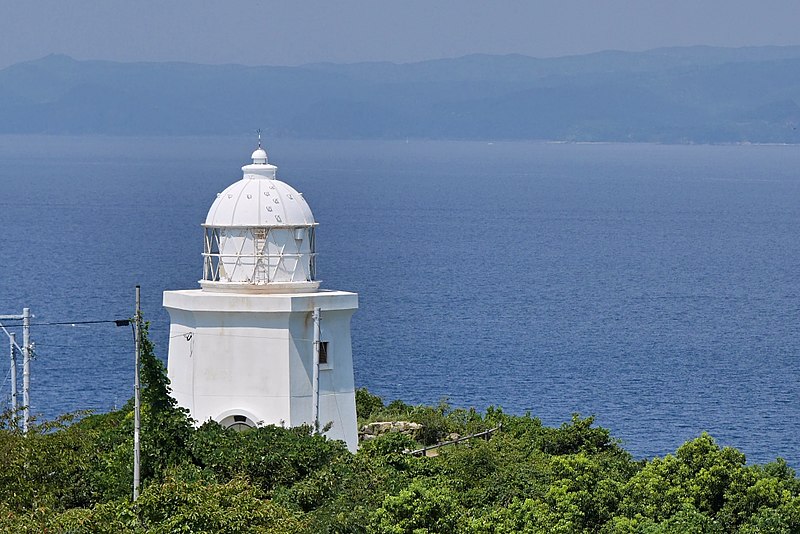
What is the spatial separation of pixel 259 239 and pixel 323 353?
2112 millimetres

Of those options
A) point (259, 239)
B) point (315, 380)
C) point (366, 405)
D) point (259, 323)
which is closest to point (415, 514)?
point (315, 380)

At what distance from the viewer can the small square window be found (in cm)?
2684

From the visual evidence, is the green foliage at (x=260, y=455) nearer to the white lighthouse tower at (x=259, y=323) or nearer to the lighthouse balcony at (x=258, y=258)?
the white lighthouse tower at (x=259, y=323)

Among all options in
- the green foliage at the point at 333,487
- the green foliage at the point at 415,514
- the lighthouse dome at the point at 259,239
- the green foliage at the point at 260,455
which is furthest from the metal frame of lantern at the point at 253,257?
the green foliage at the point at 415,514

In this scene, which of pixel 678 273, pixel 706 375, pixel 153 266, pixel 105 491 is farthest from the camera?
pixel 678 273

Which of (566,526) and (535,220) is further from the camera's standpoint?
(535,220)

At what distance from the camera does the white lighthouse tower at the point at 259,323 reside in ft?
86.5

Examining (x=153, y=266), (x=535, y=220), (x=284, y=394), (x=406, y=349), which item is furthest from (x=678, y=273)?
(x=284, y=394)

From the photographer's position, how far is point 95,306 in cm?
7800

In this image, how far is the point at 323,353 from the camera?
26.9m

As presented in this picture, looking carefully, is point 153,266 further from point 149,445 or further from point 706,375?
point 149,445

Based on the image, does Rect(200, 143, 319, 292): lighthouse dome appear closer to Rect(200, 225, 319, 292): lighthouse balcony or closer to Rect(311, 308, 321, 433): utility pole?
Rect(200, 225, 319, 292): lighthouse balcony

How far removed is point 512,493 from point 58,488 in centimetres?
673

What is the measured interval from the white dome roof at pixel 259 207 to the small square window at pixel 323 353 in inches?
77.4
